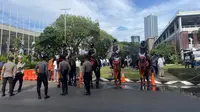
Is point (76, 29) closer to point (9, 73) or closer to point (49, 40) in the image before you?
point (49, 40)

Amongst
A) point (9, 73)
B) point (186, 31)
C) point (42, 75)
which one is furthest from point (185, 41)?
point (9, 73)

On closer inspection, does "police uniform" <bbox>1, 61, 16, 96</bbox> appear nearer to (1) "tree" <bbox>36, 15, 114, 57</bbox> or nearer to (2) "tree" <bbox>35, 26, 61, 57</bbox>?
(1) "tree" <bbox>36, 15, 114, 57</bbox>

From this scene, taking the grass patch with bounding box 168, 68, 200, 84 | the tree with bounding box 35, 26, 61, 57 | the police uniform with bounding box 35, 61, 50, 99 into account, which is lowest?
the grass patch with bounding box 168, 68, 200, 84

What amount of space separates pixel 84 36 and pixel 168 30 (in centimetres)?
4364

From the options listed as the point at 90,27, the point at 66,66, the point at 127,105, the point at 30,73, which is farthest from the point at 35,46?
the point at 127,105

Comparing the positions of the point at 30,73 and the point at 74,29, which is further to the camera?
the point at 74,29

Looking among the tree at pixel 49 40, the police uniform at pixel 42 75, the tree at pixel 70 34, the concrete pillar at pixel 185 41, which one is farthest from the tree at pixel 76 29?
the police uniform at pixel 42 75

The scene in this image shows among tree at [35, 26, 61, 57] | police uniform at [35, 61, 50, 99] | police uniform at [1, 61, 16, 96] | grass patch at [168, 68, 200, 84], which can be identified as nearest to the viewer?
police uniform at [35, 61, 50, 99]

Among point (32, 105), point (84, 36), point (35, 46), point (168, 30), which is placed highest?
point (168, 30)

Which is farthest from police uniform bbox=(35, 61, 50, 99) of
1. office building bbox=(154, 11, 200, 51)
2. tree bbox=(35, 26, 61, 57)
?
office building bbox=(154, 11, 200, 51)

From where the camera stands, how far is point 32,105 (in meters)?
6.98

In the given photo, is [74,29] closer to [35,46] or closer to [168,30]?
[35,46]

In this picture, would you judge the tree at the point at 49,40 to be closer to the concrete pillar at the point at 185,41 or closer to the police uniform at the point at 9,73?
the police uniform at the point at 9,73

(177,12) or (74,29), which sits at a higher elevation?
(177,12)
